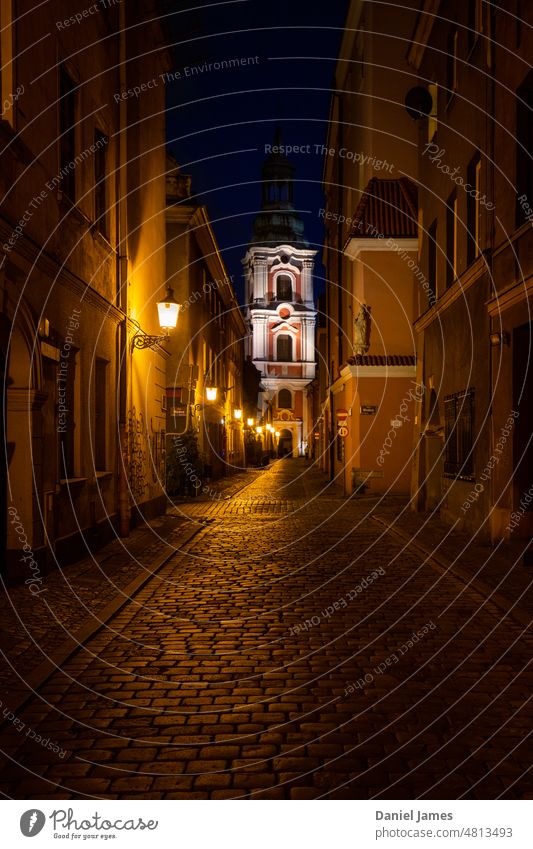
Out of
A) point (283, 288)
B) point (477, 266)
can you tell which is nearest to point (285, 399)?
point (283, 288)

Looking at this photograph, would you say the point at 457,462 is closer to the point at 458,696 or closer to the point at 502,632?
the point at 502,632

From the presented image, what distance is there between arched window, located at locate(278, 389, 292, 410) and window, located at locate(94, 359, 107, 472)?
77149 millimetres

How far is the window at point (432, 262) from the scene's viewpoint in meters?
18.0

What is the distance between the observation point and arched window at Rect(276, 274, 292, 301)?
282ft

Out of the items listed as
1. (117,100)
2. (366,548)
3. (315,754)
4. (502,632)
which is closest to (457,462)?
(366,548)

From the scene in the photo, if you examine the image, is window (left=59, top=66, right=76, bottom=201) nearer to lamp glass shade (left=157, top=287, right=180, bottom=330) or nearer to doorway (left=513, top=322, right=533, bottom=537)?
lamp glass shade (left=157, top=287, right=180, bottom=330)

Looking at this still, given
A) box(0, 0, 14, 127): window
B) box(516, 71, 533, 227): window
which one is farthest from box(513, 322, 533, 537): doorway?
box(0, 0, 14, 127): window

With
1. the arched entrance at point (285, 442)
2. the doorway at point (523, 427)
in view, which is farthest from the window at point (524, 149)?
the arched entrance at point (285, 442)

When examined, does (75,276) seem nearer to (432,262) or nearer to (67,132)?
(67,132)

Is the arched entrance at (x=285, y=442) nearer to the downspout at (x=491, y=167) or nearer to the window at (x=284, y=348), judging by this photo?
the window at (x=284, y=348)

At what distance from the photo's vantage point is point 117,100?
14.9 m

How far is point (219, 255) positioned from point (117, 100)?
18755mm
